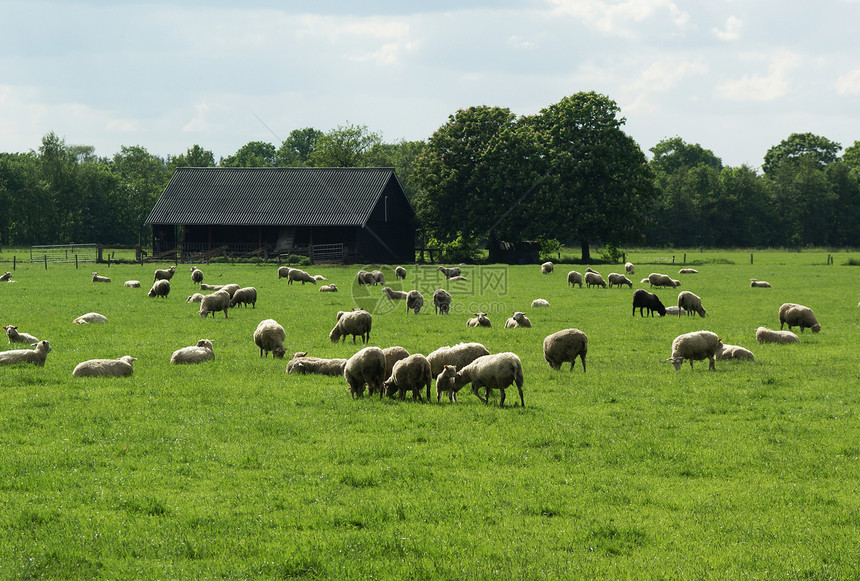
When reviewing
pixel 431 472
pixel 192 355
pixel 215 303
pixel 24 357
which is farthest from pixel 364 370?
pixel 215 303

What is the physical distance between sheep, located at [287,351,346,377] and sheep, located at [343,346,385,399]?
2051 millimetres

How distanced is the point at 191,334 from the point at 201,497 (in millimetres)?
13684

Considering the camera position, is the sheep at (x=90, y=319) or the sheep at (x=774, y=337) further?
the sheep at (x=90, y=319)

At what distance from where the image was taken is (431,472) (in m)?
9.50

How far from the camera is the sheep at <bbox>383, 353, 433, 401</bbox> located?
45.2ft

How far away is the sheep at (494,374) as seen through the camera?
13.2 m

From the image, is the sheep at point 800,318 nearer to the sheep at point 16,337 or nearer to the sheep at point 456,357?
the sheep at point 456,357

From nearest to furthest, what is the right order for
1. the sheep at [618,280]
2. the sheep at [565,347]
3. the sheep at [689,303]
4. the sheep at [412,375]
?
1. the sheep at [412,375]
2. the sheep at [565,347]
3. the sheep at [689,303]
4. the sheep at [618,280]

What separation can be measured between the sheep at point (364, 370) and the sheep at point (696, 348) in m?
7.01

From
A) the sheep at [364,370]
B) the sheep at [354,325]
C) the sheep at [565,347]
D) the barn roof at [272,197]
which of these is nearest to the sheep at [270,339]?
the sheep at [354,325]

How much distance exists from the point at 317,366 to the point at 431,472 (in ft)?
23.6

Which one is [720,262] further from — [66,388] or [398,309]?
[66,388]

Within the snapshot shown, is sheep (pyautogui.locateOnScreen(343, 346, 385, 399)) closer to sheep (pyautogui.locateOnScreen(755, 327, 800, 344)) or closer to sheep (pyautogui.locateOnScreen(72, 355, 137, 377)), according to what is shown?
sheep (pyautogui.locateOnScreen(72, 355, 137, 377))

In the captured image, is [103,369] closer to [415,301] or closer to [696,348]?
[696,348]
